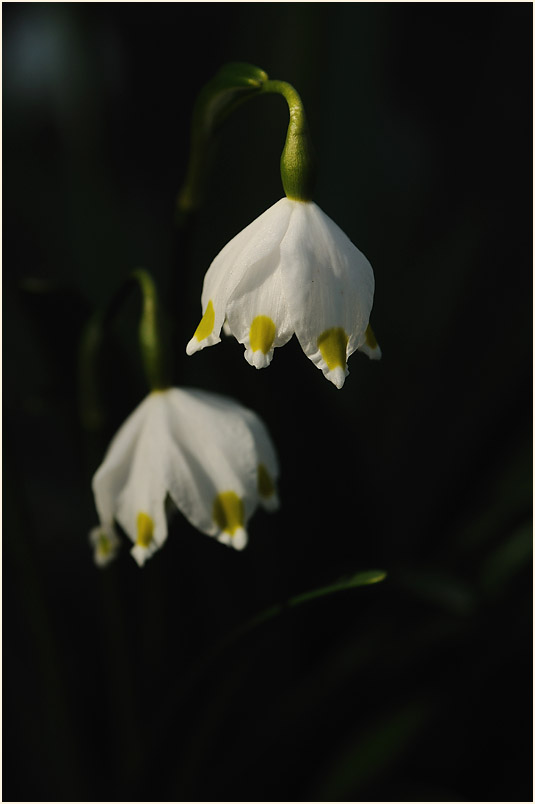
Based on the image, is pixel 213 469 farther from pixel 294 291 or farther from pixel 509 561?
pixel 509 561

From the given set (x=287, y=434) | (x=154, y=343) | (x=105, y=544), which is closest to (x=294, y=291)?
(x=154, y=343)

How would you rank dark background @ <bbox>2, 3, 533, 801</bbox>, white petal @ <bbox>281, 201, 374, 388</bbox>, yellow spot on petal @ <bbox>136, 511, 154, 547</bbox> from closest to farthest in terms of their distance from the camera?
white petal @ <bbox>281, 201, 374, 388</bbox> < yellow spot on petal @ <bbox>136, 511, 154, 547</bbox> < dark background @ <bbox>2, 3, 533, 801</bbox>

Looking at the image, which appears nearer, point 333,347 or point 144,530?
point 333,347

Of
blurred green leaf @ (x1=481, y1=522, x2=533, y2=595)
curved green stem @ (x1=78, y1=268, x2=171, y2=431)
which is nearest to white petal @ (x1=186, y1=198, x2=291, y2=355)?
curved green stem @ (x1=78, y1=268, x2=171, y2=431)

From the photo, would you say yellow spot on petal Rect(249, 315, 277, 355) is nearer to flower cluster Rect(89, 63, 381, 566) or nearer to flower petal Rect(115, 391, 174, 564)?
flower cluster Rect(89, 63, 381, 566)

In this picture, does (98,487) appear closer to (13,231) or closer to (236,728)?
(236,728)
